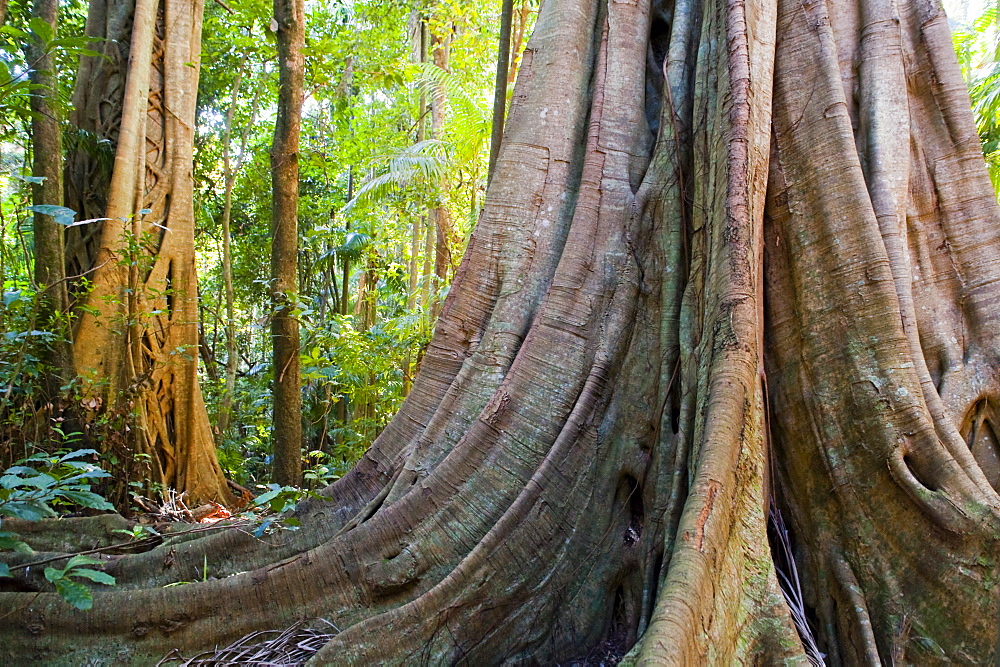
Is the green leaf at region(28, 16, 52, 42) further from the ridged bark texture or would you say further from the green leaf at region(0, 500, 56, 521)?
the ridged bark texture

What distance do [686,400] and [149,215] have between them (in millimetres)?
4264

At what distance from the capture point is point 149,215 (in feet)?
16.4

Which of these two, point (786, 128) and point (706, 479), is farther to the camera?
point (786, 128)

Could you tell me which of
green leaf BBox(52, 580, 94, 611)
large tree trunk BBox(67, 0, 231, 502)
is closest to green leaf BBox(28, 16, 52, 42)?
green leaf BBox(52, 580, 94, 611)

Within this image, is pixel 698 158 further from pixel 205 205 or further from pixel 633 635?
pixel 205 205

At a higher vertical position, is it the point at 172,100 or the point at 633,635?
the point at 172,100

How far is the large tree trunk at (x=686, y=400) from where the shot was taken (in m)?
2.19

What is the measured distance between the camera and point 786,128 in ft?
9.70

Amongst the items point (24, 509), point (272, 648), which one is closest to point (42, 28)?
point (24, 509)

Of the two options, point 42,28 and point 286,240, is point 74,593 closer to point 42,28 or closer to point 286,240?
point 42,28

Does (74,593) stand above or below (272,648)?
above

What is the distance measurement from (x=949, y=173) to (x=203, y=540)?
372 centimetres

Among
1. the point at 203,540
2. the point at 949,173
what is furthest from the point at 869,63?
the point at 203,540

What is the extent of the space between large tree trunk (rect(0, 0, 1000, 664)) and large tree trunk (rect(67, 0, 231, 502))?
2.19 m
